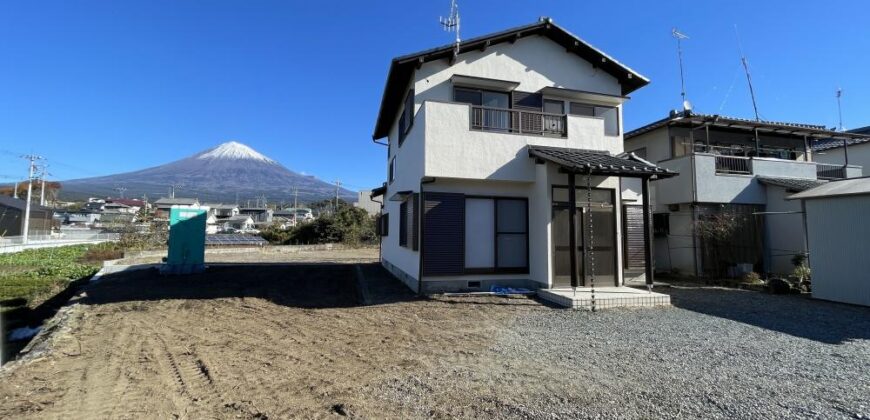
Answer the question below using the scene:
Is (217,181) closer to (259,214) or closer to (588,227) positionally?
(259,214)

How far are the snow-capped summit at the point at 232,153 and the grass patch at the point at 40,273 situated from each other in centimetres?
15777

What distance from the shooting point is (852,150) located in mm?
17969

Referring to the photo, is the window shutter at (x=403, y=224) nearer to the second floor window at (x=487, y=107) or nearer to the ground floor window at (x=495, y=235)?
the ground floor window at (x=495, y=235)

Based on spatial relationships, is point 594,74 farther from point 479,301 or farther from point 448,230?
point 479,301

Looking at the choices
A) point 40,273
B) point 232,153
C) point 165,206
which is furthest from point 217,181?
point 40,273

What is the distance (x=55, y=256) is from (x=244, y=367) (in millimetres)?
22648

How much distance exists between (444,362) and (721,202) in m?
12.5

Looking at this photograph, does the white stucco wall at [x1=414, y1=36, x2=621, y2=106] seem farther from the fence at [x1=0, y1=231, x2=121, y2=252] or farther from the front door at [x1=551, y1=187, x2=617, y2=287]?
the fence at [x1=0, y1=231, x2=121, y2=252]

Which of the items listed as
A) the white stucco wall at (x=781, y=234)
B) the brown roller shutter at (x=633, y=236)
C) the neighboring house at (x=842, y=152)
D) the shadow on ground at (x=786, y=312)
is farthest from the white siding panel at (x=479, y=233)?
the neighboring house at (x=842, y=152)

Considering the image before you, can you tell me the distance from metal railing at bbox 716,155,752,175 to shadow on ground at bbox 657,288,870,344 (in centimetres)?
509

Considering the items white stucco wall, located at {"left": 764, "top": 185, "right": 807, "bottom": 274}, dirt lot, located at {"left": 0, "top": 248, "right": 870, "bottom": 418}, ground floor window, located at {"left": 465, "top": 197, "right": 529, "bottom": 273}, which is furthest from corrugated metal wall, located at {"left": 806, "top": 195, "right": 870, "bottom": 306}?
ground floor window, located at {"left": 465, "top": 197, "right": 529, "bottom": 273}

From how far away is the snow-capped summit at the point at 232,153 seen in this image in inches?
6412

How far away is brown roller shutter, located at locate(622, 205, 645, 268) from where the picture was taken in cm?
997

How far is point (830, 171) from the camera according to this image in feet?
51.7
